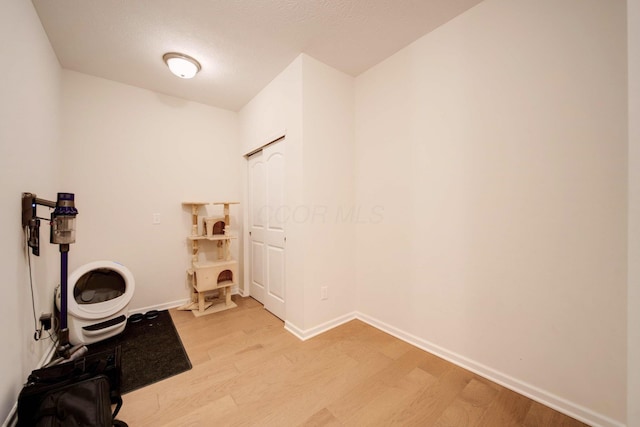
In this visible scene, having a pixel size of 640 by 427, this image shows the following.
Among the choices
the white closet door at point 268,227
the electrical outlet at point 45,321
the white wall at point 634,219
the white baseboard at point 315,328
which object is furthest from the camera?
the white closet door at point 268,227

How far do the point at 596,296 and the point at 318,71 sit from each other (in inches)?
103

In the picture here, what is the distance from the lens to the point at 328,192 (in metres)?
2.40

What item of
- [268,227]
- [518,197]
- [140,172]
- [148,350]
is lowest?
[148,350]

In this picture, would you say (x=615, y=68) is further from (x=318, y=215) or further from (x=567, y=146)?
(x=318, y=215)

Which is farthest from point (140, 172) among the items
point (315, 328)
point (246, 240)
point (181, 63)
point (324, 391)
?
point (324, 391)

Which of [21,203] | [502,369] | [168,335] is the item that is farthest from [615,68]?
[168,335]

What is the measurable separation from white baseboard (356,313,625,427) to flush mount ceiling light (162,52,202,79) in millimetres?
3186

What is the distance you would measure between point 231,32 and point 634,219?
8.74 feet

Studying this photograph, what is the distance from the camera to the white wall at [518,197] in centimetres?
125

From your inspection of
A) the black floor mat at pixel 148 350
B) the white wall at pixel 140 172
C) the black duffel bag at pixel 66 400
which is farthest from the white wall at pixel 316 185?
the black duffel bag at pixel 66 400

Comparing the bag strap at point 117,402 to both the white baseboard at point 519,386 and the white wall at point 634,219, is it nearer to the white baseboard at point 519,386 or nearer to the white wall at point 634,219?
the white baseboard at point 519,386

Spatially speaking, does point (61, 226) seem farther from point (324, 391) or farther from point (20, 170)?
point (324, 391)

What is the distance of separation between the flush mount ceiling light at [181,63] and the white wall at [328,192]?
3.55 feet

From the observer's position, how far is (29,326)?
153 cm
